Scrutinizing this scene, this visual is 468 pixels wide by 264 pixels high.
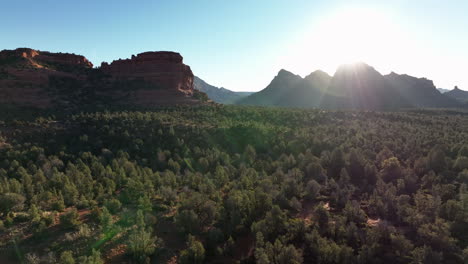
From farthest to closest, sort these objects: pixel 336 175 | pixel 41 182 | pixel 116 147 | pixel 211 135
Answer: pixel 211 135 < pixel 116 147 < pixel 336 175 < pixel 41 182

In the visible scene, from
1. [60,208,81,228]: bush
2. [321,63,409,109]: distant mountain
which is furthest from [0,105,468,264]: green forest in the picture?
[321,63,409,109]: distant mountain

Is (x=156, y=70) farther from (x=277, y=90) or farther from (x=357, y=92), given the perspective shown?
(x=277, y=90)

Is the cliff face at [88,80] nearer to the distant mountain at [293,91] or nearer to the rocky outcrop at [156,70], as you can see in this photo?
the rocky outcrop at [156,70]

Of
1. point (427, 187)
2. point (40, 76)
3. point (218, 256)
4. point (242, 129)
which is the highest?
point (40, 76)

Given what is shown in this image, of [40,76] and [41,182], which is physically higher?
[40,76]

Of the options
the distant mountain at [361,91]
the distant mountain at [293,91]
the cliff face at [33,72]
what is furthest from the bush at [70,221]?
the distant mountain at [293,91]

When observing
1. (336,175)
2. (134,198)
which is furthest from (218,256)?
(336,175)

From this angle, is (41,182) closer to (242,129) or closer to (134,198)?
(134,198)

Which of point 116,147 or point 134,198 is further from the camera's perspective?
point 116,147
